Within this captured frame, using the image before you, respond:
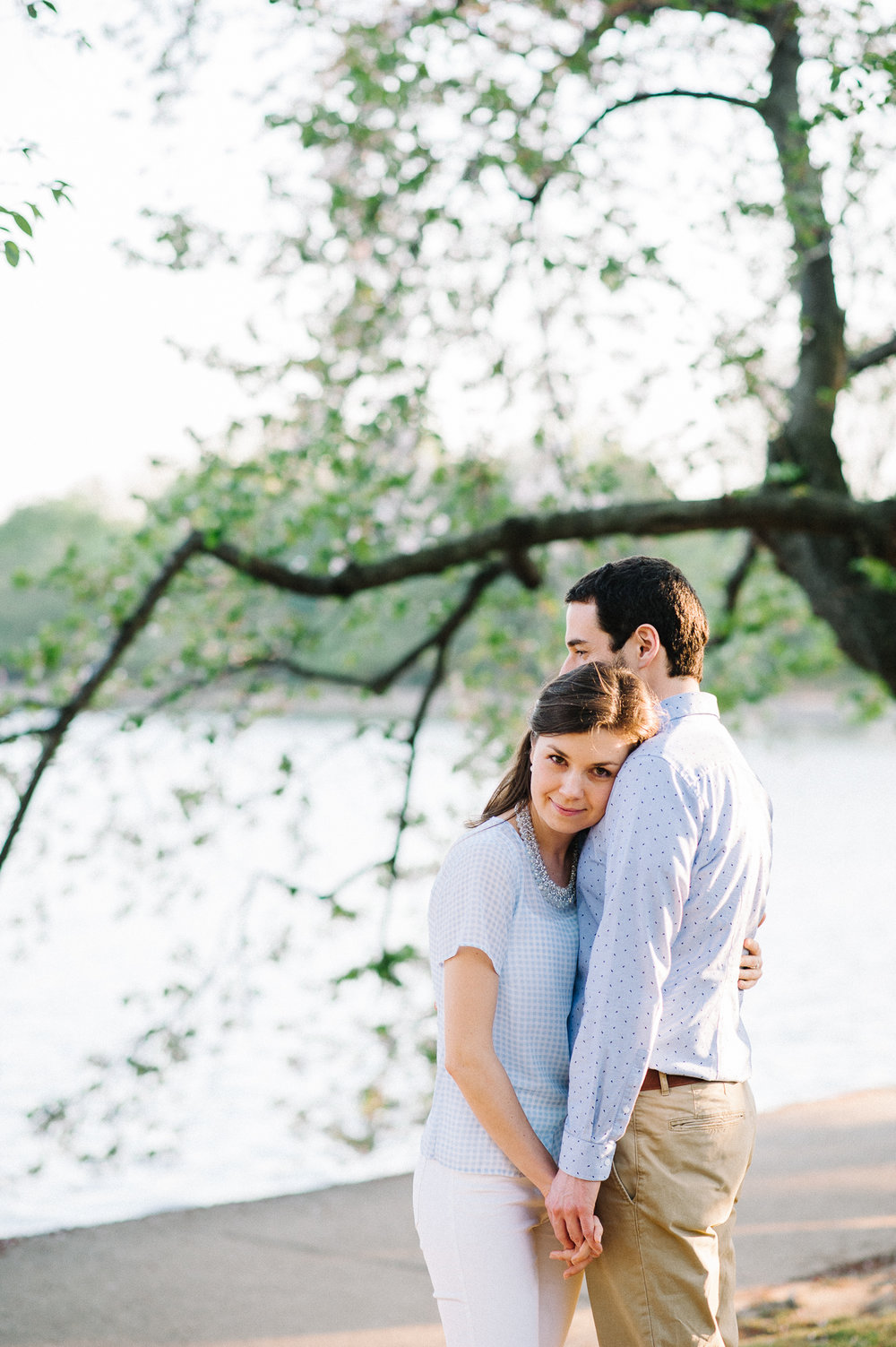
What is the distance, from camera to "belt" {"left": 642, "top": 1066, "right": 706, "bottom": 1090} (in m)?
2.19

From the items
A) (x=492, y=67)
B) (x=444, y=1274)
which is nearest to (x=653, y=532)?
(x=492, y=67)

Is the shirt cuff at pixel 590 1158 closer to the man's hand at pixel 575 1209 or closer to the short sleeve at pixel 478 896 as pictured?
the man's hand at pixel 575 1209

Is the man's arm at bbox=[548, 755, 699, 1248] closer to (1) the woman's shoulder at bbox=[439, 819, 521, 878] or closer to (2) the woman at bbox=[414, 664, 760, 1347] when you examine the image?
(2) the woman at bbox=[414, 664, 760, 1347]

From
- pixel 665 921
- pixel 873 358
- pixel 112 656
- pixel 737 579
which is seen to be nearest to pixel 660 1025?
pixel 665 921

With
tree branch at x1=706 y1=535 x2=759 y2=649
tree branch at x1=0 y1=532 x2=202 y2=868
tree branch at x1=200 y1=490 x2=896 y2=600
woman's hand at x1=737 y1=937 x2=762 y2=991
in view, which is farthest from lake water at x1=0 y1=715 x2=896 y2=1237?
woman's hand at x1=737 y1=937 x2=762 y2=991

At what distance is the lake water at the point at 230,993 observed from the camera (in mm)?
5836

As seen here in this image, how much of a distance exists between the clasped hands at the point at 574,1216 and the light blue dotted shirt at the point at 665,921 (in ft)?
0.10

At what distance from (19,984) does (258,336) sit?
8.41 metres

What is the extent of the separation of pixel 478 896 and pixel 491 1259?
23.6 inches

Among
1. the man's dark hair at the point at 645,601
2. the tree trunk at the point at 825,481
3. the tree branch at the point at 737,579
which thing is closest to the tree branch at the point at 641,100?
the tree trunk at the point at 825,481

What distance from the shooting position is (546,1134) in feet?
7.25

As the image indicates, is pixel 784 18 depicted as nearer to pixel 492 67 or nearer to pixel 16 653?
pixel 492 67

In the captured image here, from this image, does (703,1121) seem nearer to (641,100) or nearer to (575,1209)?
(575,1209)

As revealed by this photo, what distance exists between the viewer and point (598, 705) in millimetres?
2215
